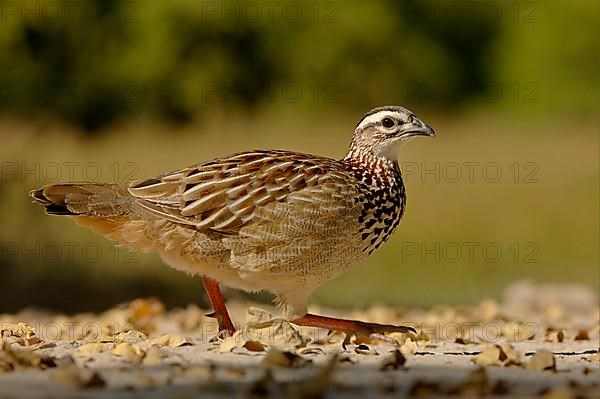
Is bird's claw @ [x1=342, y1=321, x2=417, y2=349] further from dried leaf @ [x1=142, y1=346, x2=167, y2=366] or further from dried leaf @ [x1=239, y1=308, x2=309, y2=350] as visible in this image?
dried leaf @ [x1=142, y1=346, x2=167, y2=366]

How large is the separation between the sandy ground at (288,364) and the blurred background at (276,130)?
607cm

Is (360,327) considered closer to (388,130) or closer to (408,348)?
(408,348)

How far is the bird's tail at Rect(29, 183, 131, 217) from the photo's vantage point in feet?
26.2

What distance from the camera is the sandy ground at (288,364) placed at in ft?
18.1

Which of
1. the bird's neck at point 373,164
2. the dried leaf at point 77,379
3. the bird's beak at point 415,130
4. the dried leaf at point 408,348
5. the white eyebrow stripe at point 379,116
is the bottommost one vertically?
the dried leaf at point 408,348

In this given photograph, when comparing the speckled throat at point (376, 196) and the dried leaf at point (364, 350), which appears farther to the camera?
the speckled throat at point (376, 196)

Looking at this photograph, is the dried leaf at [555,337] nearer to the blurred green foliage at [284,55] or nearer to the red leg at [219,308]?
the red leg at [219,308]

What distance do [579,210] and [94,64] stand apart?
955 centimetres

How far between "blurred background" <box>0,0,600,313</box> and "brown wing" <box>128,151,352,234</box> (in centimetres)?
608

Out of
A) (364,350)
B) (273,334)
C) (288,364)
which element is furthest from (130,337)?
(288,364)

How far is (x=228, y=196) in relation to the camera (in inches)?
310

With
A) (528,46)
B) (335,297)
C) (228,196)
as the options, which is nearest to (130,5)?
(335,297)

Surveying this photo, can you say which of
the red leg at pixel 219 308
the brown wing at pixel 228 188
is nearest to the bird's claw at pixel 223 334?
the red leg at pixel 219 308

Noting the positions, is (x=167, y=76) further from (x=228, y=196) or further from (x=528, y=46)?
(x=528, y=46)
